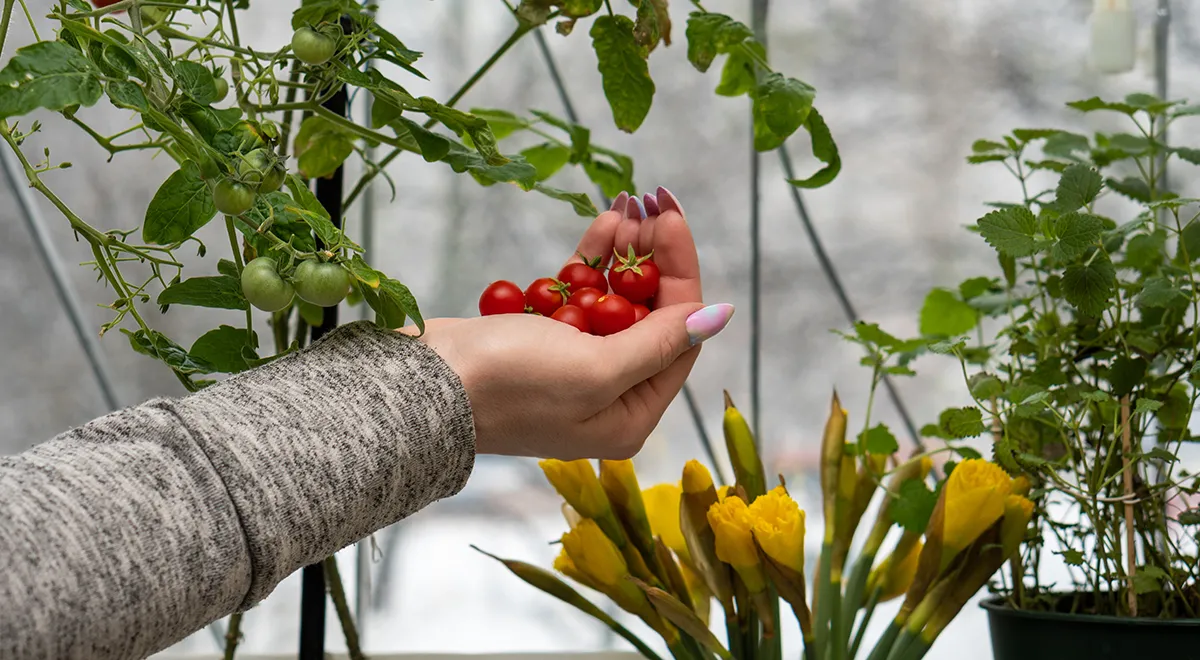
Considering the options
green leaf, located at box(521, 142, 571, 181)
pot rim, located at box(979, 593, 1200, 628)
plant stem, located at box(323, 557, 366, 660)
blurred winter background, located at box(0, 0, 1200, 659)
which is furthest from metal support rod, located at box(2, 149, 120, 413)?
pot rim, located at box(979, 593, 1200, 628)

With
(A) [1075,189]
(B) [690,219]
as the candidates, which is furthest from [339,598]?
(B) [690,219]

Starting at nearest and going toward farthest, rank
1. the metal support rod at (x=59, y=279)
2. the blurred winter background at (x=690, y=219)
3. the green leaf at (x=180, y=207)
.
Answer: the green leaf at (x=180, y=207), the blurred winter background at (x=690, y=219), the metal support rod at (x=59, y=279)

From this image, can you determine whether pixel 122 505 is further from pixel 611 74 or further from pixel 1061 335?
pixel 1061 335

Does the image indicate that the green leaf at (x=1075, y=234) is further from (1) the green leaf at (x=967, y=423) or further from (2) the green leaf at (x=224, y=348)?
(2) the green leaf at (x=224, y=348)

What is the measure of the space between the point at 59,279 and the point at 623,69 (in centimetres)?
113

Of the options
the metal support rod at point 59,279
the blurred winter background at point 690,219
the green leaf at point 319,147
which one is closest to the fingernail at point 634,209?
the green leaf at point 319,147

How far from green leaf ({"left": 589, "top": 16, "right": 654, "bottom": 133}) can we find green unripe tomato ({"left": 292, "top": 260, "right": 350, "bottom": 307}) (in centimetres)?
31

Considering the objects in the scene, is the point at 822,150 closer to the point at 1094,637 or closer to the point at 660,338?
the point at 660,338

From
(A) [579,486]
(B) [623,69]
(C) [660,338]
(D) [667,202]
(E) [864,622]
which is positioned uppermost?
(B) [623,69]

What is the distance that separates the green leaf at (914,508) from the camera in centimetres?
81

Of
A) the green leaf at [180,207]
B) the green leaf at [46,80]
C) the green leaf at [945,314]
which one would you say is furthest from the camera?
the green leaf at [945,314]

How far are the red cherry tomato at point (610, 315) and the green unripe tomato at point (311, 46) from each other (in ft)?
0.81

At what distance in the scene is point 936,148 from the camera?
135cm

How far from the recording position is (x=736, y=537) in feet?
2.37
